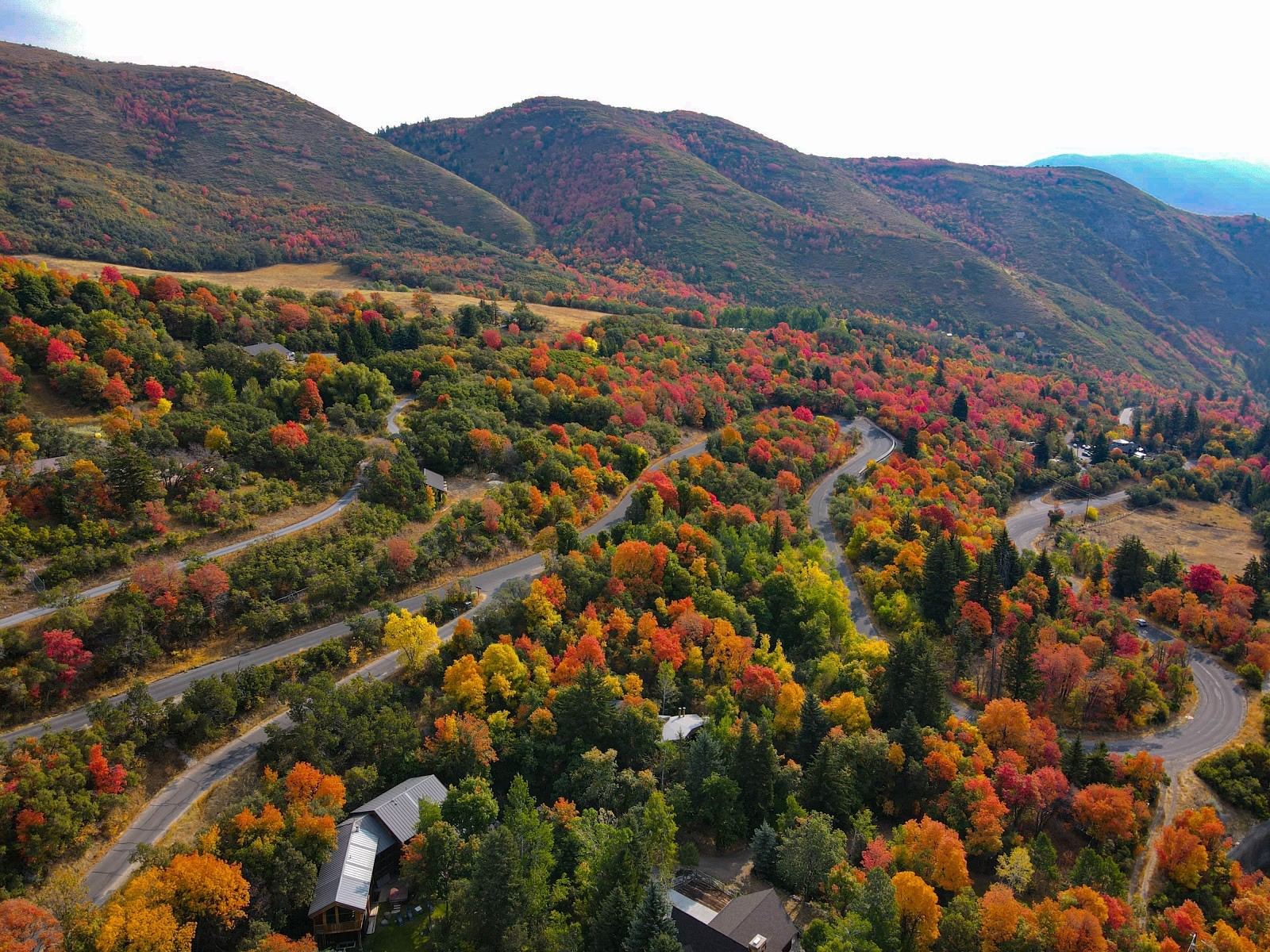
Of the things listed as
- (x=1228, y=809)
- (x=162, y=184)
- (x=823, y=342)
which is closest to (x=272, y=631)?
(x=1228, y=809)

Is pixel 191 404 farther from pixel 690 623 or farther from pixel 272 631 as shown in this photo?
pixel 690 623

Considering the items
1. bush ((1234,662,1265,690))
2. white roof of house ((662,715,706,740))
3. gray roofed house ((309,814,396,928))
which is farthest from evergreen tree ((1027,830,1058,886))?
gray roofed house ((309,814,396,928))

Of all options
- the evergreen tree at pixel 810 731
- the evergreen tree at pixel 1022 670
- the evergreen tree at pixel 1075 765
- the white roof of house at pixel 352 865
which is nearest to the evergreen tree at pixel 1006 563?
the evergreen tree at pixel 1022 670

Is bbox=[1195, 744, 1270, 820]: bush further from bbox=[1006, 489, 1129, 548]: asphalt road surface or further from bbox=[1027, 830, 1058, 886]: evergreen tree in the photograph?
Answer: bbox=[1006, 489, 1129, 548]: asphalt road surface

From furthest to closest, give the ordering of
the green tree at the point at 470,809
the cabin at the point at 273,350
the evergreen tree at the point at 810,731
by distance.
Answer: the cabin at the point at 273,350, the evergreen tree at the point at 810,731, the green tree at the point at 470,809

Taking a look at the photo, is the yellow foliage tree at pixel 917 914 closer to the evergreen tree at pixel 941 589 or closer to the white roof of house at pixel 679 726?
the white roof of house at pixel 679 726

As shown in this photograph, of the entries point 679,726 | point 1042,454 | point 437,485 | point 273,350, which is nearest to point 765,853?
point 679,726

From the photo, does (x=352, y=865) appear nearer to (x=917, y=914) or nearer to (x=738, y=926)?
(x=738, y=926)
